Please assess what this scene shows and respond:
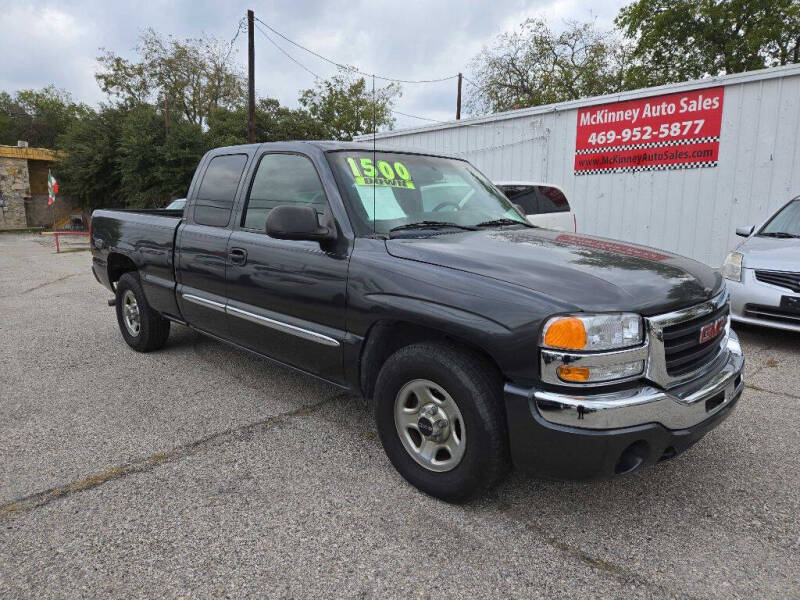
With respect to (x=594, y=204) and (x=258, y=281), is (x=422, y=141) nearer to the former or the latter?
(x=594, y=204)

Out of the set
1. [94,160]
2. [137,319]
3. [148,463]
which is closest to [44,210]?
[94,160]

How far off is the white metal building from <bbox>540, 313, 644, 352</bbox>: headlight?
19.6 ft

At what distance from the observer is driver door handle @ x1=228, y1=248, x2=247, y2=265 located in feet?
11.6

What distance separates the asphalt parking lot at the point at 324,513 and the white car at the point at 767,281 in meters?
1.49

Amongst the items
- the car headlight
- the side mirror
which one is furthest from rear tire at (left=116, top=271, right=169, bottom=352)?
the car headlight

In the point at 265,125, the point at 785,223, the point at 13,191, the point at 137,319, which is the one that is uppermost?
the point at 265,125

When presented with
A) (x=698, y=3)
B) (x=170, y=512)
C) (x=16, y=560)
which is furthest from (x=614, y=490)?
(x=698, y=3)

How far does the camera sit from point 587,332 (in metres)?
2.11

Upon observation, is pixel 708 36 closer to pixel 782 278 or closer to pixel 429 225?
pixel 782 278

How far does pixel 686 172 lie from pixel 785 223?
2655mm

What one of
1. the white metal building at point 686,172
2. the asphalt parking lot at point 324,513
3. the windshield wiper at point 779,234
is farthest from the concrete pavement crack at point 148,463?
the windshield wiper at point 779,234

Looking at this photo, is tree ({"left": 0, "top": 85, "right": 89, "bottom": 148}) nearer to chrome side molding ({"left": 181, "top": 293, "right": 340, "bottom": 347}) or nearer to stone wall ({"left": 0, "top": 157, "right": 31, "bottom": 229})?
stone wall ({"left": 0, "top": 157, "right": 31, "bottom": 229})

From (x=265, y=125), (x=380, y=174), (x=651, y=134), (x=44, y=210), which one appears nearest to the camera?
(x=380, y=174)

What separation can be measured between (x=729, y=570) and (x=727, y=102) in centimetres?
785
